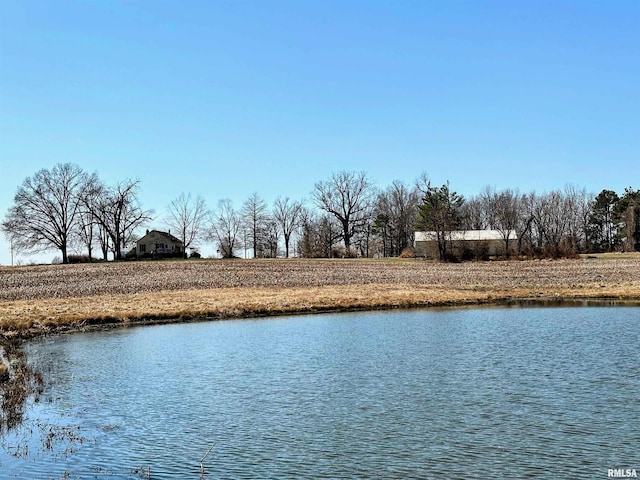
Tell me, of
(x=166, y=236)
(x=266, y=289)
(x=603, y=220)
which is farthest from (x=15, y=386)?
(x=603, y=220)

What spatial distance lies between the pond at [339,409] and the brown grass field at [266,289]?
29.3 ft

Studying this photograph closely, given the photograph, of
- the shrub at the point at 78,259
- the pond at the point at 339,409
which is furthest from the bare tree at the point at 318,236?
the pond at the point at 339,409

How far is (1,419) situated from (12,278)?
149 ft

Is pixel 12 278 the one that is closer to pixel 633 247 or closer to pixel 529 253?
pixel 529 253

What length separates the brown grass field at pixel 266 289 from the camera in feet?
102

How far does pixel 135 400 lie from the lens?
1348 cm

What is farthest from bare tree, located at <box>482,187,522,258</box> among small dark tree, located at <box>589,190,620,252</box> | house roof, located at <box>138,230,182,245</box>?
house roof, located at <box>138,230,182,245</box>

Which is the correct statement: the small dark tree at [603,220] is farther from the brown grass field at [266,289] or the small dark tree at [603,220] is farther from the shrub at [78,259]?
the shrub at [78,259]

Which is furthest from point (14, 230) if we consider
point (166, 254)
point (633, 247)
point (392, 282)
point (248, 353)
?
point (633, 247)
